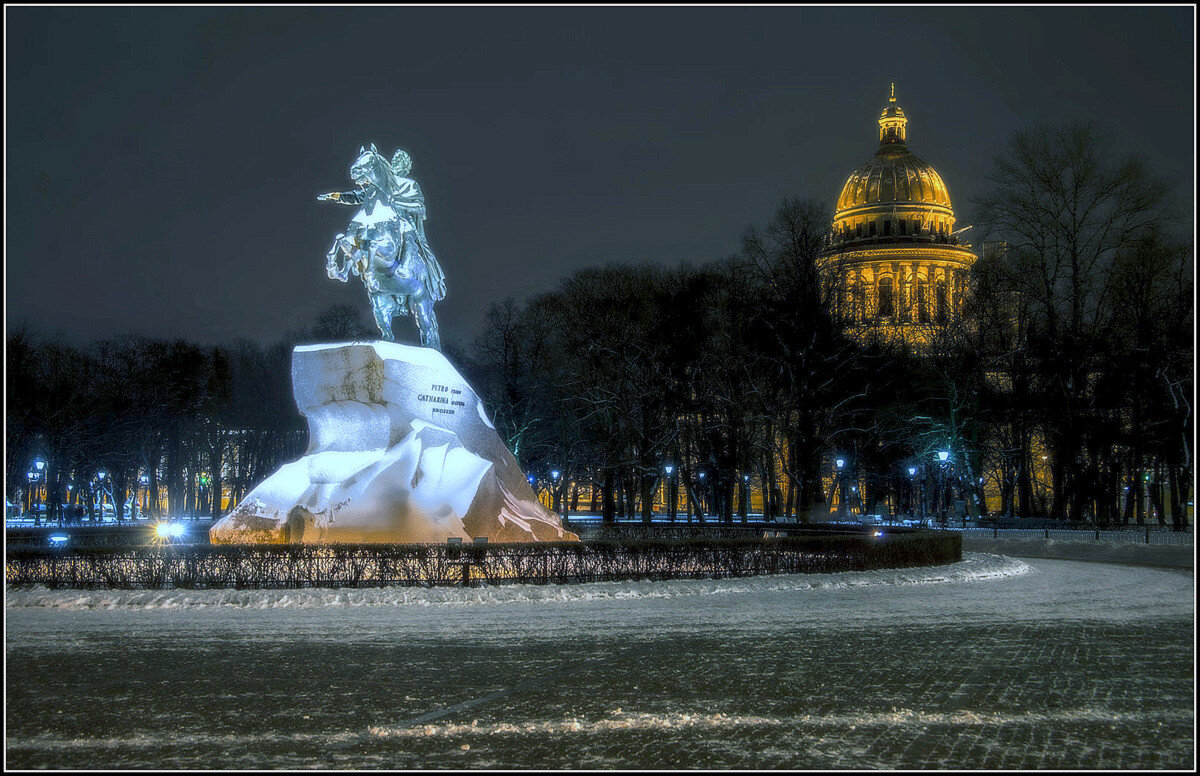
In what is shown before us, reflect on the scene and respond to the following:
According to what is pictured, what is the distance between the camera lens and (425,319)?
999 inches

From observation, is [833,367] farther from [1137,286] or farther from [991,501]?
[991,501]

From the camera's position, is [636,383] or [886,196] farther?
[886,196]

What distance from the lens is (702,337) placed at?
162ft

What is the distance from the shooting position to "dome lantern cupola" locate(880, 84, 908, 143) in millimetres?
122312

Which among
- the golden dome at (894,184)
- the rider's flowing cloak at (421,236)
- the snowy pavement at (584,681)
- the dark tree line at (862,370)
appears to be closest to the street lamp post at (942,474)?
the dark tree line at (862,370)

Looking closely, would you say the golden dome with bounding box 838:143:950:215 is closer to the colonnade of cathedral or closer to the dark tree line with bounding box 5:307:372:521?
the colonnade of cathedral

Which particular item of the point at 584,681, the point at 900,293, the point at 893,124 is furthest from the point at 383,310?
the point at 893,124

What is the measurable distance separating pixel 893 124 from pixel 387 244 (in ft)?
354

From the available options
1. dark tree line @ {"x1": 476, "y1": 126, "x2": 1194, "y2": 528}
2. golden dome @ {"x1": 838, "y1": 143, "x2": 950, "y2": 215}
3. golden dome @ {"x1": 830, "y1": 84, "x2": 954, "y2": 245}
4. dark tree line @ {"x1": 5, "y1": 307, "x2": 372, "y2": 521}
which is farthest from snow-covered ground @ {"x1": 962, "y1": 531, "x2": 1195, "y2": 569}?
golden dome @ {"x1": 838, "y1": 143, "x2": 950, "y2": 215}

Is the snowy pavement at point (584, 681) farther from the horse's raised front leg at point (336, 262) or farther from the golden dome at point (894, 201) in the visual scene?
the golden dome at point (894, 201)

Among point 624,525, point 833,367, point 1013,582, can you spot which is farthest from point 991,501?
point 1013,582

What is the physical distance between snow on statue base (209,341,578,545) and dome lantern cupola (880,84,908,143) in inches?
4244

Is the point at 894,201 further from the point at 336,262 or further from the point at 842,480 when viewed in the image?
the point at 336,262

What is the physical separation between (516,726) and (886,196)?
359 feet
